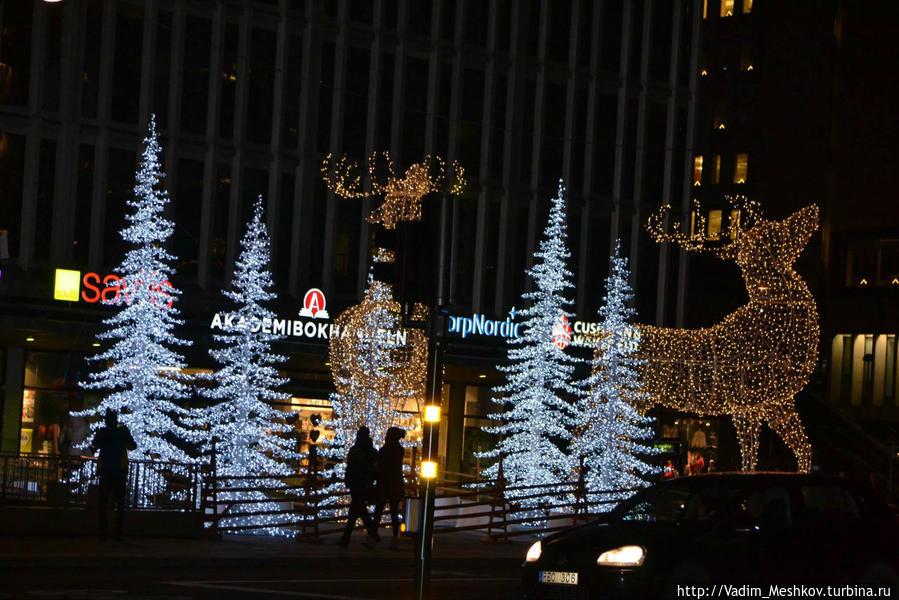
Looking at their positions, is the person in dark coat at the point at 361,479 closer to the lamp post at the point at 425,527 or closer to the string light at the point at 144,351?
the string light at the point at 144,351

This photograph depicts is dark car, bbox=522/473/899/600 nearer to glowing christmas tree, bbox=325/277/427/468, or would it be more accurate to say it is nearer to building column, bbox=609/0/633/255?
glowing christmas tree, bbox=325/277/427/468

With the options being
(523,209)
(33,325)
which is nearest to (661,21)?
(523,209)

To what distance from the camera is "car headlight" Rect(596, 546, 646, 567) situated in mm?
12797

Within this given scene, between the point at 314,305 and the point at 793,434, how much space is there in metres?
15.6

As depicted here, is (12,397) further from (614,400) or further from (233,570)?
(233,570)

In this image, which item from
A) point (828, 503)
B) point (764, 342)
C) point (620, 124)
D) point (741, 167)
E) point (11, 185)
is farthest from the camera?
point (741, 167)

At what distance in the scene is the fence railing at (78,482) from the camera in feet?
74.9

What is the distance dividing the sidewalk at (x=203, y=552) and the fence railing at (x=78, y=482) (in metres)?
0.74

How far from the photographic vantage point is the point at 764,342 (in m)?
32.9

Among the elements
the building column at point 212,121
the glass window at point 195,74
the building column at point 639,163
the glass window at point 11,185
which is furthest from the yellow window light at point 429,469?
the building column at point 639,163

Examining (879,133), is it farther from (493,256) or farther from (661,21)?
(493,256)

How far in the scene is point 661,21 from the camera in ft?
168

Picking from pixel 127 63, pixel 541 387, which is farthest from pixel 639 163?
pixel 127 63

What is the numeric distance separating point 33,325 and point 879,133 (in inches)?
1805
